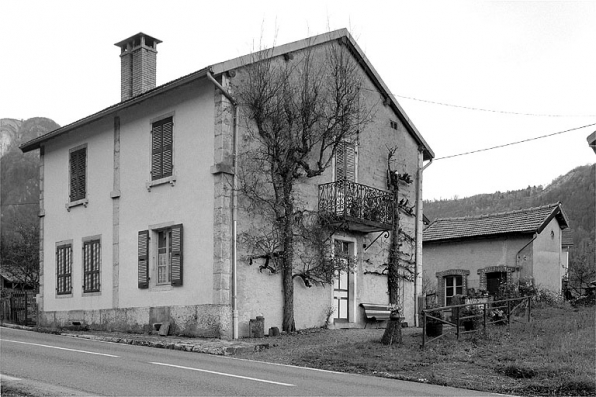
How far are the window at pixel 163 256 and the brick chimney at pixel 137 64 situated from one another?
5.53 m

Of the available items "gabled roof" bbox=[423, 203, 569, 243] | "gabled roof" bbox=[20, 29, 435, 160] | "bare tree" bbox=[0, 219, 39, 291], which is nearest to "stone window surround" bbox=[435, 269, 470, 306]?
"gabled roof" bbox=[423, 203, 569, 243]

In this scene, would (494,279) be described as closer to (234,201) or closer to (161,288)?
(234,201)

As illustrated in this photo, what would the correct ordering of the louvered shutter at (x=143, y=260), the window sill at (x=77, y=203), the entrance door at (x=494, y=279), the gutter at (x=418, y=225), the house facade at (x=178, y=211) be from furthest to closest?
1. the entrance door at (x=494, y=279)
2. the gutter at (x=418, y=225)
3. the window sill at (x=77, y=203)
4. the louvered shutter at (x=143, y=260)
5. the house facade at (x=178, y=211)

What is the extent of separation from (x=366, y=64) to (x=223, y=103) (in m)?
5.99

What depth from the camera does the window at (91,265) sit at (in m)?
21.6

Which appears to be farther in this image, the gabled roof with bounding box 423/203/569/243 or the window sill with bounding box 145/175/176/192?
the gabled roof with bounding box 423/203/569/243

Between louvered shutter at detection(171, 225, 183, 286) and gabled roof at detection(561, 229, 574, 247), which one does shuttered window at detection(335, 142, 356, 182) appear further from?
gabled roof at detection(561, 229, 574, 247)

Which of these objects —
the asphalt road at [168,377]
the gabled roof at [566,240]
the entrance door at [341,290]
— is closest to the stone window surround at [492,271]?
the entrance door at [341,290]

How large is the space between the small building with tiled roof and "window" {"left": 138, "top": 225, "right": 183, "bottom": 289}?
14541mm

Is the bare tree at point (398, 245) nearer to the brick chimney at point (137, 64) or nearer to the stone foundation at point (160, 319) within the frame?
the stone foundation at point (160, 319)

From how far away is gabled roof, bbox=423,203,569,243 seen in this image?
2986cm

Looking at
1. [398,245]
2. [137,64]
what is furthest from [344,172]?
[137,64]

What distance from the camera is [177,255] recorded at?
18656 millimetres

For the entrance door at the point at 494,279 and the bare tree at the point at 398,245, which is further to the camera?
the entrance door at the point at 494,279
